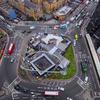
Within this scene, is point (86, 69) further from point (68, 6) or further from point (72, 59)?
point (68, 6)

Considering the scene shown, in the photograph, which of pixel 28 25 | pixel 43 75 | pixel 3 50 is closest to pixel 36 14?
pixel 28 25

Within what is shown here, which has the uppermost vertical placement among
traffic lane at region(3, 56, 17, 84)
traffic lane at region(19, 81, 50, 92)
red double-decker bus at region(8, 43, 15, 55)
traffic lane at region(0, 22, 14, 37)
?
traffic lane at region(0, 22, 14, 37)

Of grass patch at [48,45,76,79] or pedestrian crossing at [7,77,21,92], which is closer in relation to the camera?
pedestrian crossing at [7,77,21,92]

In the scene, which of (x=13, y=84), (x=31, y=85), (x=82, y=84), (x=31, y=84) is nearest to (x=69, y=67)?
(x=82, y=84)

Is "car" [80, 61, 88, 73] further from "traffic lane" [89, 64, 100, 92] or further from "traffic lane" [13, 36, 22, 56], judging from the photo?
"traffic lane" [13, 36, 22, 56]

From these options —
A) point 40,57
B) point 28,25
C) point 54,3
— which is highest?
point 54,3

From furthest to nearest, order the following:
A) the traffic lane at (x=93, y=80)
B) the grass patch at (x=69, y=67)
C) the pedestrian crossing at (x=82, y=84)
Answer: the grass patch at (x=69, y=67) < the pedestrian crossing at (x=82, y=84) < the traffic lane at (x=93, y=80)

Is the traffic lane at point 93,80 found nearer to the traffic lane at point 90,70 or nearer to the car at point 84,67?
the traffic lane at point 90,70

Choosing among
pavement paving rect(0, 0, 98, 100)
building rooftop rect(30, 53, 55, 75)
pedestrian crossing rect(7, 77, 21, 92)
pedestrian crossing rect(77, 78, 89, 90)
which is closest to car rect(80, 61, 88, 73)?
pavement paving rect(0, 0, 98, 100)

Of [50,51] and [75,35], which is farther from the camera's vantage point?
[75,35]

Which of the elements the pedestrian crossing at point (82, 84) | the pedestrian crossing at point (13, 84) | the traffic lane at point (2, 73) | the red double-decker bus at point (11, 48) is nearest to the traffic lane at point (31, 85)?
the pedestrian crossing at point (13, 84)

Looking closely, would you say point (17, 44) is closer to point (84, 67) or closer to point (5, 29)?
point (5, 29)
